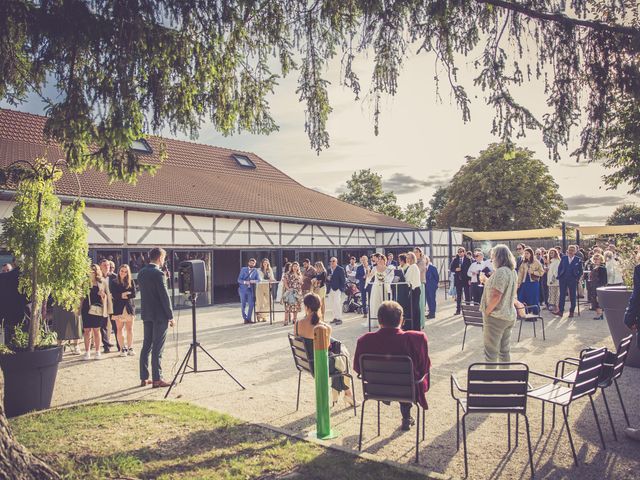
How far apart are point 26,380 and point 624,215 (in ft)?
315

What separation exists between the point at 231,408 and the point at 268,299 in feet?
24.9

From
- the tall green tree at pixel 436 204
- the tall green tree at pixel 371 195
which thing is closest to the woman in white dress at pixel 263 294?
the tall green tree at pixel 371 195

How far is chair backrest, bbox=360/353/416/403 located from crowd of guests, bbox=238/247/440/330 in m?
5.99

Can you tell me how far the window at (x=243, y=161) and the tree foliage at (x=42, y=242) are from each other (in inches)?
863

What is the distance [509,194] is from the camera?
4134 cm

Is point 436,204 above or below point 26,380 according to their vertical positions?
above

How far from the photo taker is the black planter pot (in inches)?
224

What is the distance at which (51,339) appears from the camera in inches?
247

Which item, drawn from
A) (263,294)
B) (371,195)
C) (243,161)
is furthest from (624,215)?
(263,294)

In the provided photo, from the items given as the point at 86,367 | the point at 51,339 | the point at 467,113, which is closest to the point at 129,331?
the point at 86,367

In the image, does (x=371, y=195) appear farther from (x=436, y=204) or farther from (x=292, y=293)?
(x=292, y=293)

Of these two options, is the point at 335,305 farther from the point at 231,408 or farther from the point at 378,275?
the point at 231,408

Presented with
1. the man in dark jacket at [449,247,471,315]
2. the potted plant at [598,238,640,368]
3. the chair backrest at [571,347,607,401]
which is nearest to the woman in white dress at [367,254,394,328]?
the man in dark jacket at [449,247,471,315]

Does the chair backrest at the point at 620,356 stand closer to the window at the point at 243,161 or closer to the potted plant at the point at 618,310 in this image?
the potted plant at the point at 618,310
